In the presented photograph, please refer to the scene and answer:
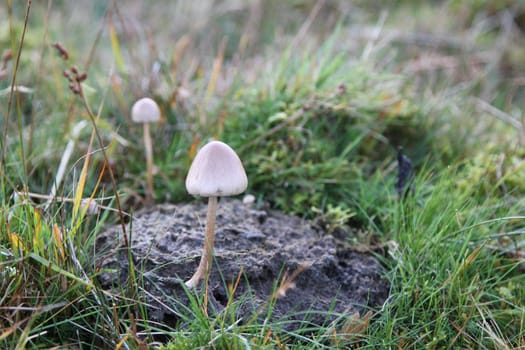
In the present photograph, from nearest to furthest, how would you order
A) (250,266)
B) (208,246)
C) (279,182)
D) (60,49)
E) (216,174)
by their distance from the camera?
(216,174), (208,246), (250,266), (60,49), (279,182)

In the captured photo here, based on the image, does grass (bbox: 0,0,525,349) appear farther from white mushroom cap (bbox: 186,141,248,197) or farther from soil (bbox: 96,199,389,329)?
white mushroom cap (bbox: 186,141,248,197)

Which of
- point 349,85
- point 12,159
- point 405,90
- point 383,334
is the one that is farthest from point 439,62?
point 12,159

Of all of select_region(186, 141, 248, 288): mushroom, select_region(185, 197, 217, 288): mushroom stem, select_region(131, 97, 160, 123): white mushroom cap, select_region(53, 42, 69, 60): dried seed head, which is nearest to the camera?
select_region(186, 141, 248, 288): mushroom

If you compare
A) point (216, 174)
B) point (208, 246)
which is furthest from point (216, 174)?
point (208, 246)

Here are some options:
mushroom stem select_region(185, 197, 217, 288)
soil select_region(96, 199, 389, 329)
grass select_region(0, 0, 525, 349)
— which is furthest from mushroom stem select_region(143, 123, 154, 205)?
mushroom stem select_region(185, 197, 217, 288)

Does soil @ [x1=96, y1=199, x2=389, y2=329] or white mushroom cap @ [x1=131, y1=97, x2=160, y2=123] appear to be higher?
white mushroom cap @ [x1=131, y1=97, x2=160, y2=123]

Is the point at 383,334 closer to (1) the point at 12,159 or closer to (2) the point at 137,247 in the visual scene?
(2) the point at 137,247

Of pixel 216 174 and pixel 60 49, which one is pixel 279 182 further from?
pixel 60 49
